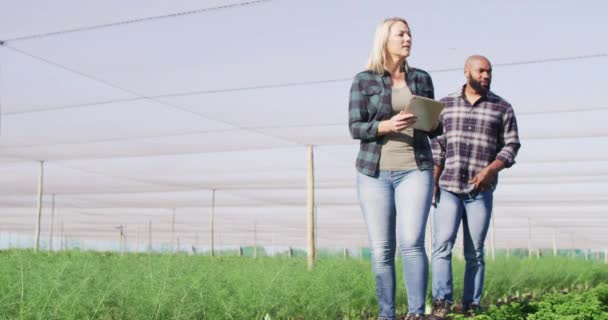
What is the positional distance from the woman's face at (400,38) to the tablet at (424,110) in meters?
0.29

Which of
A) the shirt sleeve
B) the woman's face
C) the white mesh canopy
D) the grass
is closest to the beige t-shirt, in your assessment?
the woman's face

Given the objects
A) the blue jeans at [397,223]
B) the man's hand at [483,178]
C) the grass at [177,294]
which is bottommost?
the grass at [177,294]

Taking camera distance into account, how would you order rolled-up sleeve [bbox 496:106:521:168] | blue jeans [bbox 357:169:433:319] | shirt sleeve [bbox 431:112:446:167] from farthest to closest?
shirt sleeve [bbox 431:112:446:167], rolled-up sleeve [bbox 496:106:521:168], blue jeans [bbox 357:169:433:319]

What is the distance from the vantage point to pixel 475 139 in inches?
173

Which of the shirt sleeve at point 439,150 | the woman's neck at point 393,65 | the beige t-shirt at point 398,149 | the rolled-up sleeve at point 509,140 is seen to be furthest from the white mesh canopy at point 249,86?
the beige t-shirt at point 398,149

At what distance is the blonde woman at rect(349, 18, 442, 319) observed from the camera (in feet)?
10.9

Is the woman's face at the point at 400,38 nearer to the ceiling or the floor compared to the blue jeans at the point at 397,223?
nearer to the ceiling

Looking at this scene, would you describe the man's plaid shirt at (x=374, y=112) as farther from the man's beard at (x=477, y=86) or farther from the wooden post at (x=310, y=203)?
the wooden post at (x=310, y=203)

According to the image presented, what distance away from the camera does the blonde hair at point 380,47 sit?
11.0ft

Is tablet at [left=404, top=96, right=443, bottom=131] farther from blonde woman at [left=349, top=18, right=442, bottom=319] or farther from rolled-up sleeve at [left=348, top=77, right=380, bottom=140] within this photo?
rolled-up sleeve at [left=348, top=77, right=380, bottom=140]

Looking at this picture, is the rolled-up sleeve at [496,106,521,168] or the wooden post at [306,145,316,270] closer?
the rolled-up sleeve at [496,106,521,168]

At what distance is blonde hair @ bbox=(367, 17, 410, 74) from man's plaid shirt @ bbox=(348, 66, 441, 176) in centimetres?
4

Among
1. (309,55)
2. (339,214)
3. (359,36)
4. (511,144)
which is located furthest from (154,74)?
(339,214)

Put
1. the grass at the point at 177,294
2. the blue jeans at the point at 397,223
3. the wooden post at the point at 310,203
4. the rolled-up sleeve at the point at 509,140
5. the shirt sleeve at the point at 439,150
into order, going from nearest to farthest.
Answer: the grass at the point at 177,294 → the blue jeans at the point at 397,223 → the rolled-up sleeve at the point at 509,140 → the shirt sleeve at the point at 439,150 → the wooden post at the point at 310,203
